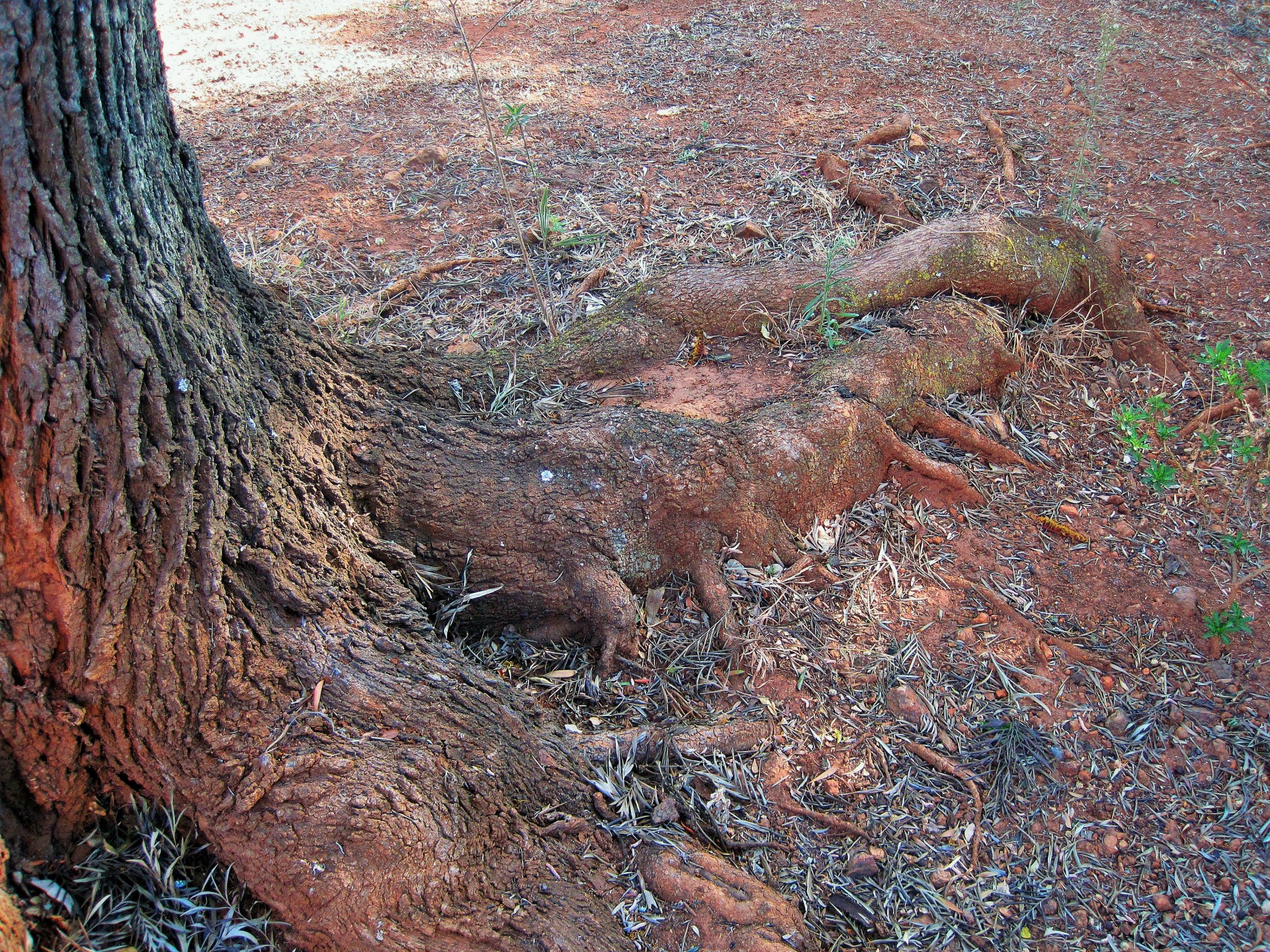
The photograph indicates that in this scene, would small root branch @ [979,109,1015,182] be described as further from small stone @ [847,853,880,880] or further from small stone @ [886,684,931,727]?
small stone @ [847,853,880,880]

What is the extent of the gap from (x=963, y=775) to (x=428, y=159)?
4.32 m

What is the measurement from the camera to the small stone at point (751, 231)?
13.9 ft

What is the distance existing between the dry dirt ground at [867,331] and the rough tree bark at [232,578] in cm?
26

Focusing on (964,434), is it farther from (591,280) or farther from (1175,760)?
(591,280)

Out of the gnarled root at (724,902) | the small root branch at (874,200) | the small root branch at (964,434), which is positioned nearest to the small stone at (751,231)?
the small root branch at (874,200)

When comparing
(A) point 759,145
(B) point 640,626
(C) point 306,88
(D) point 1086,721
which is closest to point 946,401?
(D) point 1086,721

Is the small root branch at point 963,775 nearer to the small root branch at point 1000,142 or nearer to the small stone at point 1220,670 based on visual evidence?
the small stone at point 1220,670

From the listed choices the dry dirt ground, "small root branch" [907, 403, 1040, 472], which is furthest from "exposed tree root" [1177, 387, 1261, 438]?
"small root branch" [907, 403, 1040, 472]

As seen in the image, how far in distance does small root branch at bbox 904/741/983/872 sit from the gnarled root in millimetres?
549

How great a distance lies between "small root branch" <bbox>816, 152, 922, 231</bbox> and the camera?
4.26 meters

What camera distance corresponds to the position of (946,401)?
11.1 ft

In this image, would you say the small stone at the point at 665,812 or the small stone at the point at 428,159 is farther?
the small stone at the point at 428,159

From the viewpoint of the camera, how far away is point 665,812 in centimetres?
208

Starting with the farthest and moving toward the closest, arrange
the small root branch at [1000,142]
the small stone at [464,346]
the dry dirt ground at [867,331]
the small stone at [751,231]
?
the small root branch at [1000,142]
the small stone at [751,231]
the small stone at [464,346]
the dry dirt ground at [867,331]
